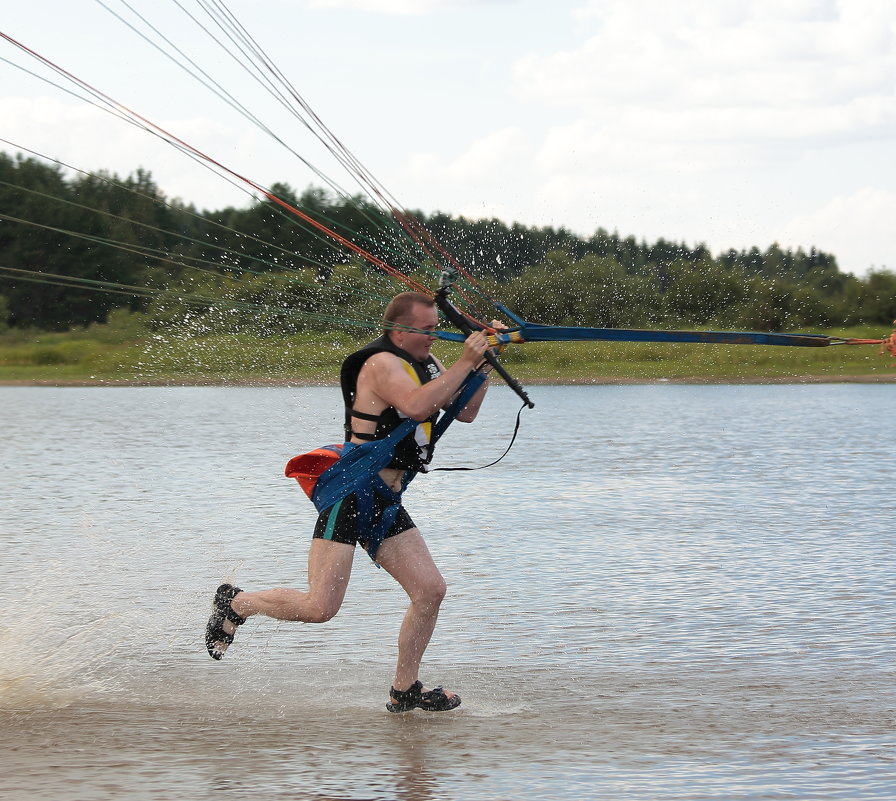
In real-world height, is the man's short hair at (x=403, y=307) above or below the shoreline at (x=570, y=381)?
above

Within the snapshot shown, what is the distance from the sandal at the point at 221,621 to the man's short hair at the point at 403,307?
4.27 feet

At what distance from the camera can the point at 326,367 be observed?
134ft

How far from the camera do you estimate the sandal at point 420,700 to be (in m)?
5.44

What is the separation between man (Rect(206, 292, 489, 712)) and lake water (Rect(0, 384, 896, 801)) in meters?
0.29

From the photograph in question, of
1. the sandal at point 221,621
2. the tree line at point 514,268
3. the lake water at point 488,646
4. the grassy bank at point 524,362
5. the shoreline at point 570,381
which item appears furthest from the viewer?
the grassy bank at point 524,362

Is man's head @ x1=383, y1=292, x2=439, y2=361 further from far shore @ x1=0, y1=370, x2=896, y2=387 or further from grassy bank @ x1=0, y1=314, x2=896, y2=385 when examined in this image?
far shore @ x1=0, y1=370, x2=896, y2=387

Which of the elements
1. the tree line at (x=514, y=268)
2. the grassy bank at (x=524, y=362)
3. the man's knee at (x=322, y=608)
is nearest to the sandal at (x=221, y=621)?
the man's knee at (x=322, y=608)

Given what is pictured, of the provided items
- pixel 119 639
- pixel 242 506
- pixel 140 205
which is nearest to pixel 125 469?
pixel 242 506

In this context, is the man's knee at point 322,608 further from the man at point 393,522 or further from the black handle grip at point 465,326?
the black handle grip at point 465,326

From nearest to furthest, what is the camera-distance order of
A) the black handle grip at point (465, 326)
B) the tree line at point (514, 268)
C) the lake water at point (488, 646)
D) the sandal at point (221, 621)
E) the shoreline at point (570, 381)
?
the lake water at point (488, 646), the black handle grip at point (465, 326), the sandal at point (221, 621), the tree line at point (514, 268), the shoreline at point (570, 381)

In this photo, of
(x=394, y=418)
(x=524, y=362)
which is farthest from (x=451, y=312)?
(x=524, y=362)

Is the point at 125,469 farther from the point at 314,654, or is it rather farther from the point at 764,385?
the point at 764,385

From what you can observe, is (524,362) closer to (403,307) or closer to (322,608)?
(403,307)

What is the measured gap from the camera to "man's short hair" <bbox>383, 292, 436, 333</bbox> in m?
5.48
